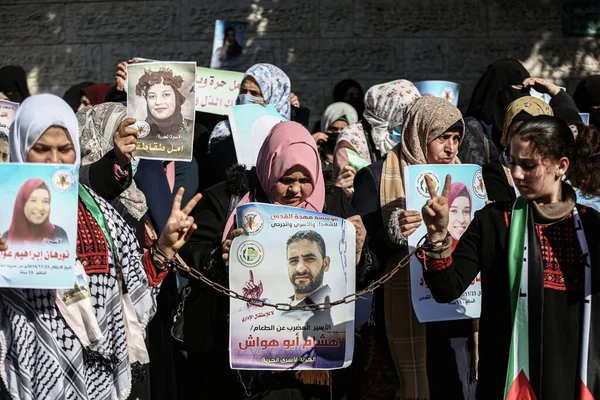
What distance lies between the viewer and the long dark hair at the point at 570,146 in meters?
4.49

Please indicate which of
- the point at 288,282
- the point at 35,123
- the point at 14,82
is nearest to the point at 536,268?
the point at 288,282

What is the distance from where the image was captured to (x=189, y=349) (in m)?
4.95

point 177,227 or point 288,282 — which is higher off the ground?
point 177,227

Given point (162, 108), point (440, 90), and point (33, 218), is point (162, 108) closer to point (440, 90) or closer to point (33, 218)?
point (33, 218)

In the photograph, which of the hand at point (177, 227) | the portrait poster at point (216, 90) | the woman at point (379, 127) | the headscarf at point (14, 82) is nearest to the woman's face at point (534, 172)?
the hand at point (177, 227)

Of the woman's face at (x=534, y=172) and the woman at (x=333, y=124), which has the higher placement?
the woman at (x=333, y=124)

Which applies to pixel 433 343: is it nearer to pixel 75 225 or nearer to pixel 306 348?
pixel 306 348

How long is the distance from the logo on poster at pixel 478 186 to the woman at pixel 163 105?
5.68 feet

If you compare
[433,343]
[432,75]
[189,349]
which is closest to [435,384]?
[433,343]

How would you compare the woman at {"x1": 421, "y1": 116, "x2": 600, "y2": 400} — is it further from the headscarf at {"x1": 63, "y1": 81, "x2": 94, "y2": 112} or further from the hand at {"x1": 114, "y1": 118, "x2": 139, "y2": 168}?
the headscarf at {"x1": 63, "y1": 81, "x2": 94, "y2": 112}

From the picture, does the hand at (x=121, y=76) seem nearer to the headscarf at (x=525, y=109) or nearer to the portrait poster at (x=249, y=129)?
the portrait poster at (x=249, y=129)

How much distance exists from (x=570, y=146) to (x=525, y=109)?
6.32 ft

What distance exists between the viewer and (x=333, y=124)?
28.0ft

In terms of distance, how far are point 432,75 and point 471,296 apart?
5068 mm
